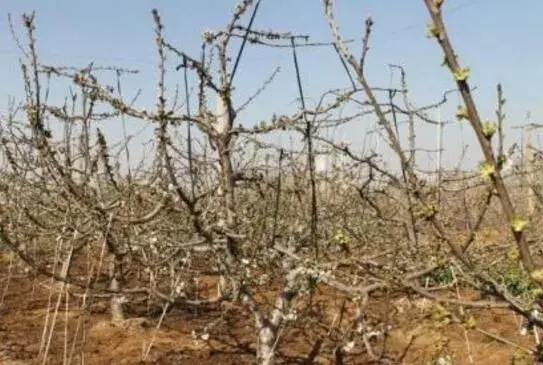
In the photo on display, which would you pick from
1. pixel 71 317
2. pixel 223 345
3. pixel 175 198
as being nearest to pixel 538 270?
pixel 175 198

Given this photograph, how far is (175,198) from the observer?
358 cm

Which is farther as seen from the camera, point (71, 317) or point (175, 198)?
point (71, 317)

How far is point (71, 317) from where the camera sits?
18.7ft

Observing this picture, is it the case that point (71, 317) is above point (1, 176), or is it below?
below

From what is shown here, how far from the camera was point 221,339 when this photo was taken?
5.02m

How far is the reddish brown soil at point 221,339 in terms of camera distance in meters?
4.51

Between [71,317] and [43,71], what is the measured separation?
2776 mm

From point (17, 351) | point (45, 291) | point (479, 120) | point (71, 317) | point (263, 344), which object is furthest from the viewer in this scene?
point (45, 291)

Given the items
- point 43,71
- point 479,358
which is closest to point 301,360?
point 479,358

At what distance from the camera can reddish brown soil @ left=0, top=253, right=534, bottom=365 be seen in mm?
4512

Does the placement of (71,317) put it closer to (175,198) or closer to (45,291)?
(45,291)

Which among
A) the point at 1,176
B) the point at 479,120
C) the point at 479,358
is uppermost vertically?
the point at 1,176

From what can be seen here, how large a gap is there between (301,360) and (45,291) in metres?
3.38

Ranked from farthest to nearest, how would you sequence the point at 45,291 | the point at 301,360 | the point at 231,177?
the point at 45,291 → the point at 301,360 → the point at 231,177
